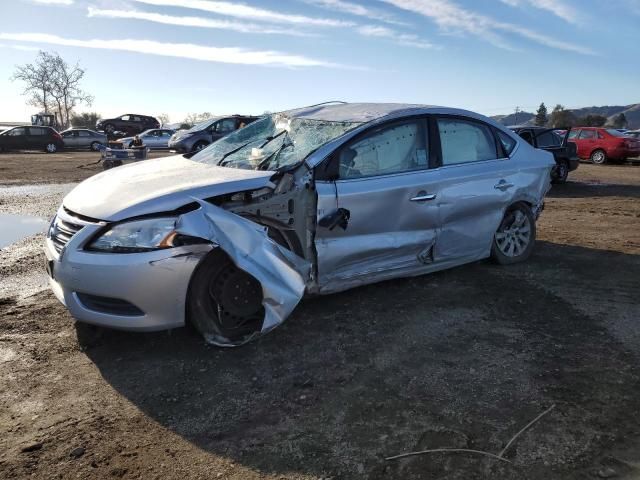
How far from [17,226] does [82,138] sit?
89.7 ft

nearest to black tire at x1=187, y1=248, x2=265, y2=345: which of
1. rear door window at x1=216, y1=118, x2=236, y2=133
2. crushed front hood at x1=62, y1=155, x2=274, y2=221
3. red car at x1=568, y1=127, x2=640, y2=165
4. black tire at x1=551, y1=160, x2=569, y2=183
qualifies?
crushed front hood at x1=62, y1=155, x2=274, y2=221

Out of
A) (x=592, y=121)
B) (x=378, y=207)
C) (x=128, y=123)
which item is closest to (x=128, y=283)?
(x=378, y=207)

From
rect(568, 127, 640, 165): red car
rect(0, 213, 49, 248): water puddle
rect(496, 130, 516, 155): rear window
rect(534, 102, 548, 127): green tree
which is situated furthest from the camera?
rect(534, 102, 548, 127): green tree

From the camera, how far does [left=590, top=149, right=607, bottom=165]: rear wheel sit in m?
21.8

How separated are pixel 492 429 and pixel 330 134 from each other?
257cm

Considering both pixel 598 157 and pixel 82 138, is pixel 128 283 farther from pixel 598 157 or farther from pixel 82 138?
pixel 82 138

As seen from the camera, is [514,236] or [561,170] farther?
[561,170]

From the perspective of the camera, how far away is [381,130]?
4.42 metres

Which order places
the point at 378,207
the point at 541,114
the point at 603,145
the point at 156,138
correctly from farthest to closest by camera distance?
the point at 541,114
the point at 156,138
the point at 603,145
the point at 378,207

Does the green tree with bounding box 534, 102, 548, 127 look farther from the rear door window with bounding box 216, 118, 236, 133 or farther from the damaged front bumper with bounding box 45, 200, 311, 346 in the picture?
the damaged front bumper with bounding box 45, 200, 311, 346

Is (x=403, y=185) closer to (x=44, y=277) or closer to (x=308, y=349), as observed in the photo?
(x=308, y=349)

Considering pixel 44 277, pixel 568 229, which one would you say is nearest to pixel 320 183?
pixel 44 277

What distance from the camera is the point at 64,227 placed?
11.9 ft

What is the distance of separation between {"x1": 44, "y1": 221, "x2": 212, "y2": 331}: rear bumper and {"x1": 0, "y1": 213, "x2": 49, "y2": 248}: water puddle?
3.95 meters
